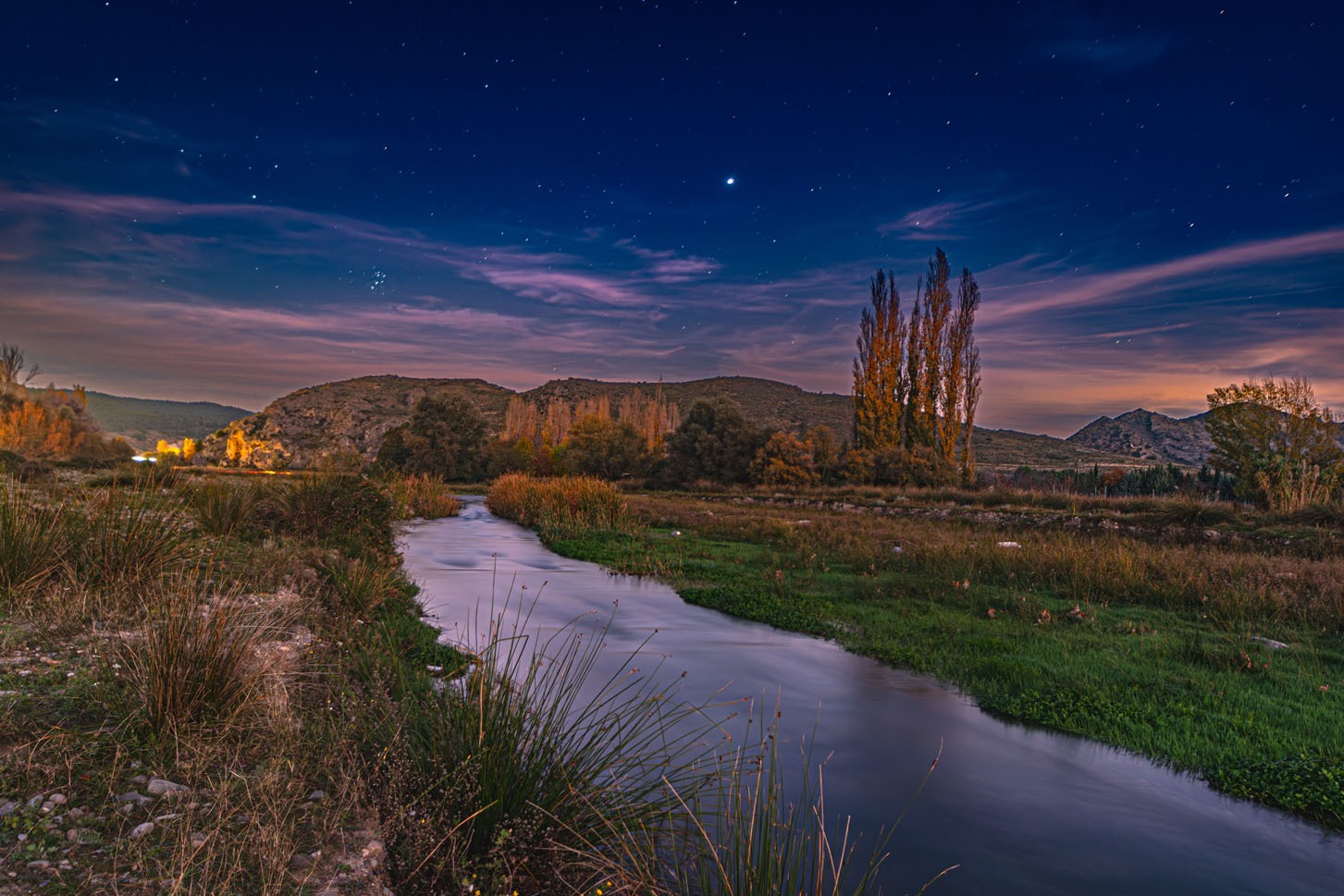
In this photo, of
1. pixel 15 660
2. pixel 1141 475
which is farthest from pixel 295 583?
pixel 1141 475

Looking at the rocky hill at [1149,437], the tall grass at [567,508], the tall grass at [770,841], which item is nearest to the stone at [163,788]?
the tall grass at [770,841]

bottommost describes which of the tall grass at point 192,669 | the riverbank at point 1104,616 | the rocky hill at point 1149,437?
the riverbank at point 1104,616

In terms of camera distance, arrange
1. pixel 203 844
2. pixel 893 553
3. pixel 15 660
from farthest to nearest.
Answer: pixel 893 553, pixel 15 660, pixel 203 844

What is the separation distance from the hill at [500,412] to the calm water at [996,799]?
61369 mm

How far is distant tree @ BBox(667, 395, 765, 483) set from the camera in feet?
149

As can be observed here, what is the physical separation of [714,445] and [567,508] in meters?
21.1

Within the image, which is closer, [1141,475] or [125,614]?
[125,614]

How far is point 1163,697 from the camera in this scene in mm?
7438

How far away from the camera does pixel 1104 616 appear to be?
10766 millimetres

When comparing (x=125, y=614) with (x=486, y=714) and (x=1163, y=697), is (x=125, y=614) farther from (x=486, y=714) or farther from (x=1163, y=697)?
(x=1163, y=697)

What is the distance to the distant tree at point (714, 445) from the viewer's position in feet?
149

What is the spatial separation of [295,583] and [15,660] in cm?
453

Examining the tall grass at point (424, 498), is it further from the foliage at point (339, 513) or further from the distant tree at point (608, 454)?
the distant tree at point (608, 454)

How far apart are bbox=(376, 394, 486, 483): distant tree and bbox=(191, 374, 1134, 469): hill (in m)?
7.08
